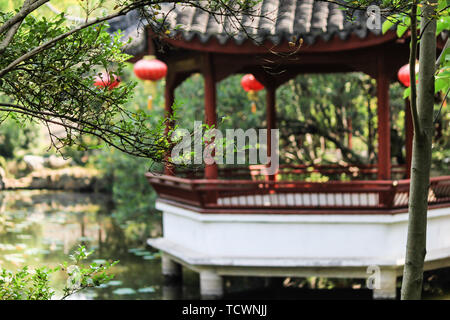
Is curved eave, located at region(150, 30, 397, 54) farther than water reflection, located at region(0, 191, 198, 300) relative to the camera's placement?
No

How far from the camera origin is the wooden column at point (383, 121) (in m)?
5.71

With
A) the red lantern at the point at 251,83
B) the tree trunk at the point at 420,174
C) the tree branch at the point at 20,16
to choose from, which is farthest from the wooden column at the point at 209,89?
the tree branch at the point at 20,16

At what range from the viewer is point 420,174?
1985 mm

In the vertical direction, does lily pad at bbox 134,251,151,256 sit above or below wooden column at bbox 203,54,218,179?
below

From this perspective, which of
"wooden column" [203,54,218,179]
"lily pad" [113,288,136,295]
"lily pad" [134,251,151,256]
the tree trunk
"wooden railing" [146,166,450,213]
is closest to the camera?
the tree trunk

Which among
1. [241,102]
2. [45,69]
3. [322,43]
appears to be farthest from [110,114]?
[241,102]

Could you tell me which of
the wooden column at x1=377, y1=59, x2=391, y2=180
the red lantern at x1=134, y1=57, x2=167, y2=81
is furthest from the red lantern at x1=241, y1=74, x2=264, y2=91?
the red lantern at x1=134, y1=57, x2=167, y2=81

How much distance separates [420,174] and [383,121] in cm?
389

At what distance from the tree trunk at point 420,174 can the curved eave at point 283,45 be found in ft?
10.8

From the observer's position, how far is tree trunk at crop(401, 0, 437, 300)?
198 centimetres

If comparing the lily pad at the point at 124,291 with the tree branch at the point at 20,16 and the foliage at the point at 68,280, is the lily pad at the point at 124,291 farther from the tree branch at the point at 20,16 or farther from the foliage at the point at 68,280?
the tree branch at the point at 20,16

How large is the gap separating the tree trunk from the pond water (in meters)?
2.55

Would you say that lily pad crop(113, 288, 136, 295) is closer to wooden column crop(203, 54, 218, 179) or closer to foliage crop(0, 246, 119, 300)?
wooden column crop(203, 54, 218, 179)

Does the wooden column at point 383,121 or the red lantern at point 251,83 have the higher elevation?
the red lantern at point 251,83
